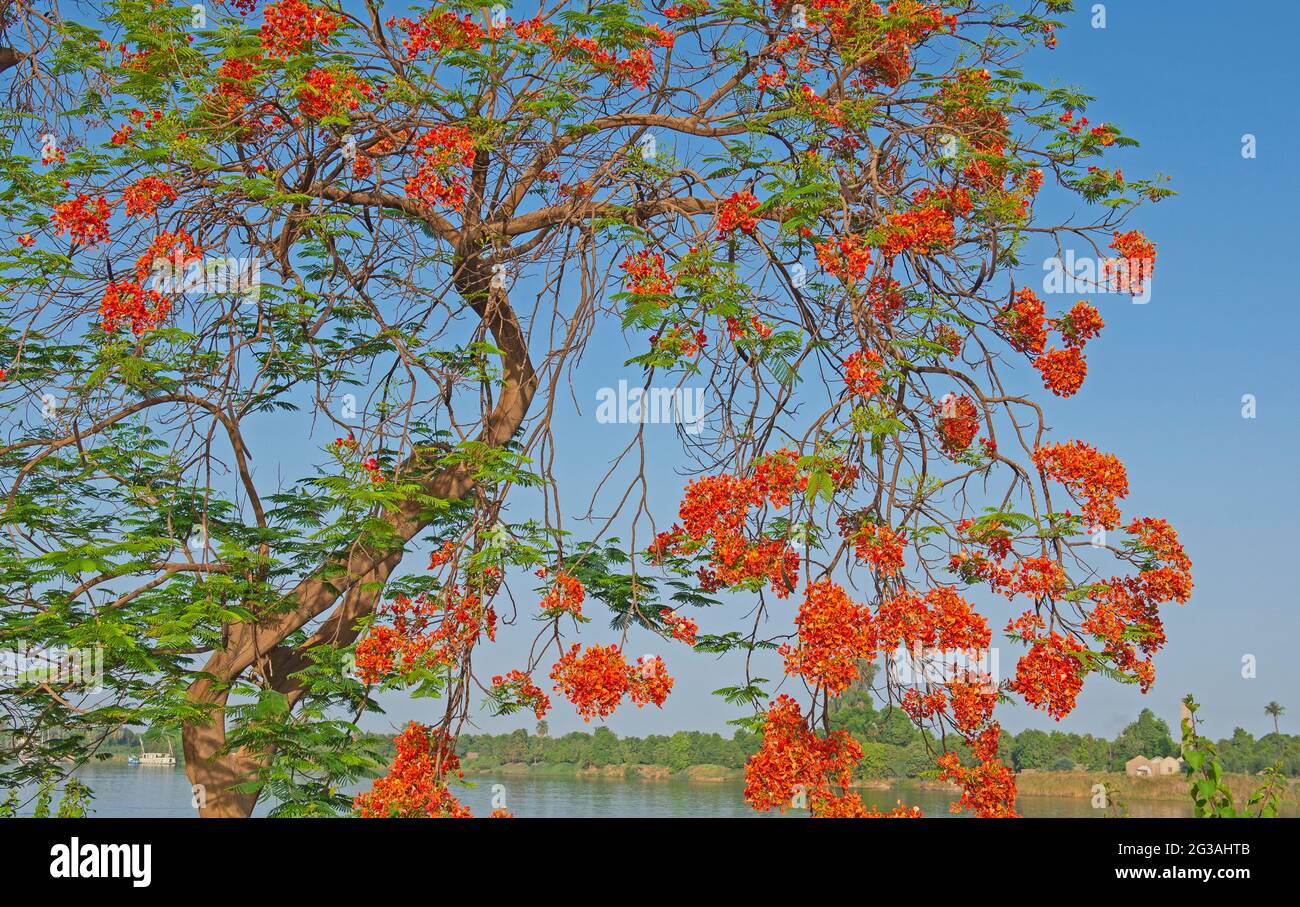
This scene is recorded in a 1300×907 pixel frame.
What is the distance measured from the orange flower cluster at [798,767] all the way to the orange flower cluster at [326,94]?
13.5 feet

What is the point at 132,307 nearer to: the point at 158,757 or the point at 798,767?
the point at 158,757

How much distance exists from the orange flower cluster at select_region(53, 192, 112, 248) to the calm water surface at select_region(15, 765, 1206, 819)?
3314mm

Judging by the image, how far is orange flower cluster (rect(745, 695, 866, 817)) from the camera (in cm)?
440

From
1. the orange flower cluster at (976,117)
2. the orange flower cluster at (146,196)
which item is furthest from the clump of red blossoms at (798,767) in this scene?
the orange flower cluster at (146,196)

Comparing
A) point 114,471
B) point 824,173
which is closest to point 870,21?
point 824,173

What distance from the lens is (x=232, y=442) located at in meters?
7.09

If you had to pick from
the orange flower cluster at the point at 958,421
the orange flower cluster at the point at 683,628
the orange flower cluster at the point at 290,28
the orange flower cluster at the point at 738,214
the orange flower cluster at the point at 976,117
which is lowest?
the orange flower cluster at the point at 683,628

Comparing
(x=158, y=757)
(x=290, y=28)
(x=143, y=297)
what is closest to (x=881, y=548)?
(x=143, y=297)

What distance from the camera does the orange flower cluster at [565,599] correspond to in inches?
197

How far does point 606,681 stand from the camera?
15.5ft

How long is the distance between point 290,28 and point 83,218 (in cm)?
165

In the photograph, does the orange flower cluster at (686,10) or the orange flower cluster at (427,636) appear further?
the orange flower cluster at (686,10)

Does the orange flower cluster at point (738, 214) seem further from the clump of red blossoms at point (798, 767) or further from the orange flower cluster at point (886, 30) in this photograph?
the clump of red blossoms at point (798, 767)

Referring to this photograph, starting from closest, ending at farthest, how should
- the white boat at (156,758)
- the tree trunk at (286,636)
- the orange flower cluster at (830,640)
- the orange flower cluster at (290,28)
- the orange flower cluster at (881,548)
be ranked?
the orange flower cluster at (830,640)
the orange flower cluster at (881,548)
the orange flower cluster at (290,28)
the tree trunk at (286,636)
the white boat at (156,758)
